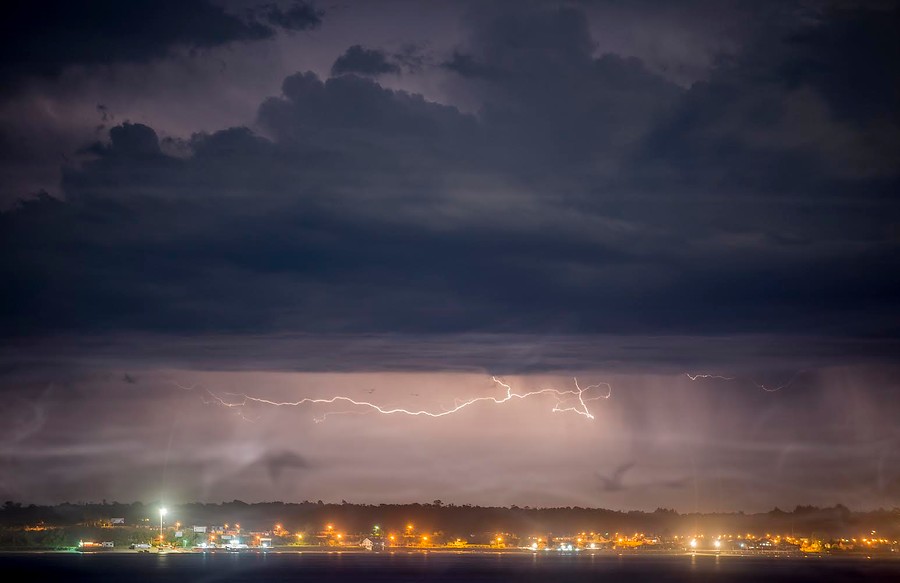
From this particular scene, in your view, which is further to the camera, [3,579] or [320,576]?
[320,576]

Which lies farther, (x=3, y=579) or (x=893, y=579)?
(x=893, y=579)

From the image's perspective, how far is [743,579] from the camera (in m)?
191

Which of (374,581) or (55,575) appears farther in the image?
(55,575)

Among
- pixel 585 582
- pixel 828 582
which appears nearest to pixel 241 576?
pixel 585 582

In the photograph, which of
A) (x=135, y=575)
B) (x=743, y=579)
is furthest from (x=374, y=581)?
(x=743, y=579)

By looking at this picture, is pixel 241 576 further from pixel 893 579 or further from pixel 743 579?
pixel 893 579

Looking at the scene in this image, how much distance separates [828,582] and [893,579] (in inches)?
469

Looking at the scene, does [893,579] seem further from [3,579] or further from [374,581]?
[3,579]

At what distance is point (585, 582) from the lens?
583 ft

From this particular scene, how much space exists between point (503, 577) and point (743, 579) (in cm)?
3878

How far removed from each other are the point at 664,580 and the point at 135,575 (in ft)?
286

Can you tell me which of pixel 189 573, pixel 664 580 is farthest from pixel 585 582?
pixel 189 573

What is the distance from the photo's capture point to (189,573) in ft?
655

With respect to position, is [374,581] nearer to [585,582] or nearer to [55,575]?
[585,582]
